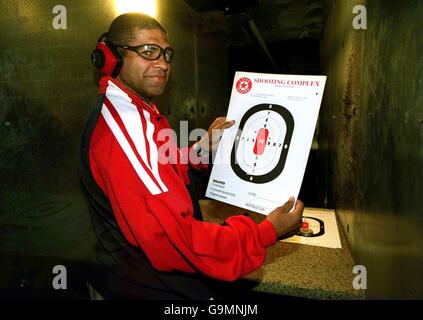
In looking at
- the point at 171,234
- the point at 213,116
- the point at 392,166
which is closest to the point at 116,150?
the point at 171,234

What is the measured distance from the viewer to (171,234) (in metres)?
0.85

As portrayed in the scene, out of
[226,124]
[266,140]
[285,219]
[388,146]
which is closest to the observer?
[388,146]

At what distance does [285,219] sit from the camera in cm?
102

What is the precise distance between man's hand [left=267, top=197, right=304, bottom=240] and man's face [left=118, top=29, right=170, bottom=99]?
63cm

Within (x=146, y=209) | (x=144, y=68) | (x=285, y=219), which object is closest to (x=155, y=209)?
(x=146, y=209)

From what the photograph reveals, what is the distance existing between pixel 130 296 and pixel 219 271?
39 cm

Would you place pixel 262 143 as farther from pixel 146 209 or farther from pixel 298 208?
pixel 146 209

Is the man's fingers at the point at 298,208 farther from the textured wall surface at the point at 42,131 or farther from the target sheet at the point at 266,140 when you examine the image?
the textured wall surface at the point at 42,131

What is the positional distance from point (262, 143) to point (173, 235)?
0.56m

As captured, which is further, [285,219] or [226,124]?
[226,124]

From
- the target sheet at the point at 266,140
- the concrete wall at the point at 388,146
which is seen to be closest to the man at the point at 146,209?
the target sheet at the point at 266,140

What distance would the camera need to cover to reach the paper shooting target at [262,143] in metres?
1.15

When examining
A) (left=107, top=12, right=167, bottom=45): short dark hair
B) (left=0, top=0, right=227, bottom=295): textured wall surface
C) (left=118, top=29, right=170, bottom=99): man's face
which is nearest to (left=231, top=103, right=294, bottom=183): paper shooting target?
(left=118, top=29, right=170, bottom=99): man's face
